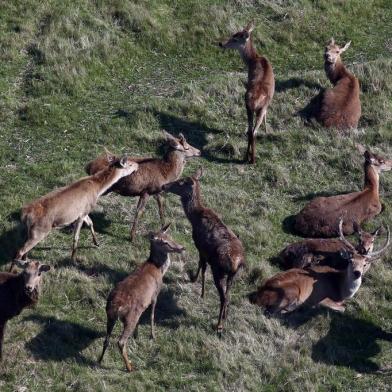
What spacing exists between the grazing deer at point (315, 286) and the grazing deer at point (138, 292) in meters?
1.29

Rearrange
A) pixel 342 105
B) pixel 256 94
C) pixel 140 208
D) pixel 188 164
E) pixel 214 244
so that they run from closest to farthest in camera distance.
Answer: pixel 214 244 < pixel 140 208 < pixel 188 164 < pixel 256 94 < pixel 342 105

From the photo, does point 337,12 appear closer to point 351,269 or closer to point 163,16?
point 163,16

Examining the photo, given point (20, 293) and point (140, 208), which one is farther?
point (140, 208)

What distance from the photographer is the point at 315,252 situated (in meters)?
13.4

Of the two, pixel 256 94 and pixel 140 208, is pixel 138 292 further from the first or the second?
pixel 256 94

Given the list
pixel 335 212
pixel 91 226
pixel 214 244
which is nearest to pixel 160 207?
pixel 91 226

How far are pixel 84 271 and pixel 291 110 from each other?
6.12 metres

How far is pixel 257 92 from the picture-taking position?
52.9 ft

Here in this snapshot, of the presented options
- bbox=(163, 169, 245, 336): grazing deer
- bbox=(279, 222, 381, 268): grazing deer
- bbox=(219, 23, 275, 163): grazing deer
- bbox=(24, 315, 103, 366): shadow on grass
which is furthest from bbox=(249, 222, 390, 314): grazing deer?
bbox=(219, 23, 275, 163): grazing deer

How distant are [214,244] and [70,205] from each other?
203 centimetres

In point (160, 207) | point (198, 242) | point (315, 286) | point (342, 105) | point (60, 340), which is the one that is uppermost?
point (342, 105)

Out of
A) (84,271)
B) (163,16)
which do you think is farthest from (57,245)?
(163,16)

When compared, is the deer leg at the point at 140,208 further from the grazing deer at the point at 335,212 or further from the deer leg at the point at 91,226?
the grazing deer at the point at 335,212

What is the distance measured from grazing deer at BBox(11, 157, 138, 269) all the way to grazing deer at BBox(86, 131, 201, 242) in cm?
25
